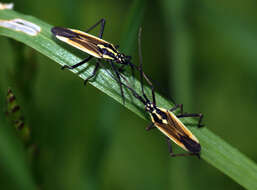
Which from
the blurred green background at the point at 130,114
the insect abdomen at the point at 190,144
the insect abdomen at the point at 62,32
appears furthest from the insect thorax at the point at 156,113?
the insect abdomen at the point at 62,32

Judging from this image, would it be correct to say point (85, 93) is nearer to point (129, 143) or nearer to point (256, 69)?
point (129, 143)

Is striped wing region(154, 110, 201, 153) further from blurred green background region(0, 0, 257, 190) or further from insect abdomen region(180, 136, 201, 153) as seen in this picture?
blurred green background region(0, 0, 257, 190)

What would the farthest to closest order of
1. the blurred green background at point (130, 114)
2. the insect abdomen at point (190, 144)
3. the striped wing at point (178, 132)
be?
1. the blurred green background at point (130, 114)
2. the striped wing at point (178, 132)
3. the insect abdomen at point (190, 144)

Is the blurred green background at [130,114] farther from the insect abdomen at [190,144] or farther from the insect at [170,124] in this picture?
the insect abdomen at [190,144]

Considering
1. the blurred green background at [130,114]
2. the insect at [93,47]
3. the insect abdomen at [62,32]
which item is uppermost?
the insect abdomen at [62,32]

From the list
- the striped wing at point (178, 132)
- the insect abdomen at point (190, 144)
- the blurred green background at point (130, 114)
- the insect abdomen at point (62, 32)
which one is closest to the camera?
the insect abdomen at point (190, 144)

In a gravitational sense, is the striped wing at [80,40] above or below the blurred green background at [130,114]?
above
